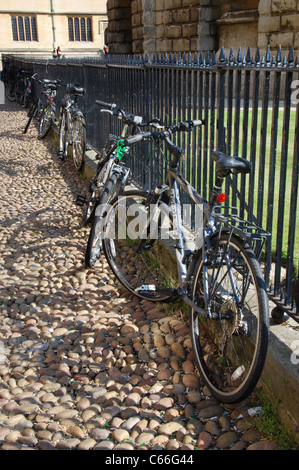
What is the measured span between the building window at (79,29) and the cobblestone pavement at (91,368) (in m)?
52.3

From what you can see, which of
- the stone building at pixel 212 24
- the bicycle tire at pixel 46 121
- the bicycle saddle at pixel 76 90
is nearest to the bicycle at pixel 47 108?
the bicycle tire at pixel 46 121

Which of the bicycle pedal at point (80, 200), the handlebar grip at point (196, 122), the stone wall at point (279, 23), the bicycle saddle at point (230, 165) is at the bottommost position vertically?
the bicycle pedal at point (80, 200)

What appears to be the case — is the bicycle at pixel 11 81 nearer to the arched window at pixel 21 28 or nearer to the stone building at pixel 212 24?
the stone building at pixel 212 24

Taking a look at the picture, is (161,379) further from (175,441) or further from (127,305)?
(127,305)

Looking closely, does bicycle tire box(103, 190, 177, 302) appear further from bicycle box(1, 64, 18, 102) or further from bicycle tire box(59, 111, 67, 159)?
bicycle box(1, 64, 18, 102)

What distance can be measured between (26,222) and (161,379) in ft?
11.5

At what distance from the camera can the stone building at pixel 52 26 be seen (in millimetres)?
49719

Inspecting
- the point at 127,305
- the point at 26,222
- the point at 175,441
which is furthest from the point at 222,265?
the point at 26,222

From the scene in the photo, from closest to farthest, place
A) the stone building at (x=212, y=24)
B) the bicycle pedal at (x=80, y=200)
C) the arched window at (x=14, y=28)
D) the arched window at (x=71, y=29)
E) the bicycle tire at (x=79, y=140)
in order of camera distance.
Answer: the bicycle pedal at (x=80, y=200) < the bicycle tire at (x=79, y=140) < the stone building at (x=212, y=24) < the arched window at (x=14, y=28) < the arched window at (x=71, y=29)

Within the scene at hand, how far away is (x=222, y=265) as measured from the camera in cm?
280

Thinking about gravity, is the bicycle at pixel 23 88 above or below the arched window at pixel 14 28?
below

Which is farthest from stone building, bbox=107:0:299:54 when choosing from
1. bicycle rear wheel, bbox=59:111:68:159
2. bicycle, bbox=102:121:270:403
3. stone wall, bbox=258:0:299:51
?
bicycle, bbox=102:121:270:403

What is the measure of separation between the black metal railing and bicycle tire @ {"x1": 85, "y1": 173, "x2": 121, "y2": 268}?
41 centimetres

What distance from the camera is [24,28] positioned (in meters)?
50.7
